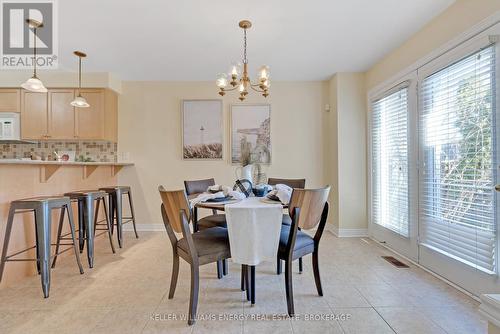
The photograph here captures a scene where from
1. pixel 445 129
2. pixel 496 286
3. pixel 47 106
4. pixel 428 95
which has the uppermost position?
pixel 47 106

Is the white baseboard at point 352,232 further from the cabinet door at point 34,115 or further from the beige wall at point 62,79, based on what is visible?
the cabinet door at point 34,115

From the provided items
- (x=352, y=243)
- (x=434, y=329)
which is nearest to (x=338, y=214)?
(x=352, y=243)

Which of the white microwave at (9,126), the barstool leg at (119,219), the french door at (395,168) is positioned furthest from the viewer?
the white microwave at (9,126)

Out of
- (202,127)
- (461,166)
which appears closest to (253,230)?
(461,166)

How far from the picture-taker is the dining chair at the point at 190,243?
1618mm

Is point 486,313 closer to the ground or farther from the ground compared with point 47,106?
closer to the ground

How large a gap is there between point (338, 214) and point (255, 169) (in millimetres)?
1430

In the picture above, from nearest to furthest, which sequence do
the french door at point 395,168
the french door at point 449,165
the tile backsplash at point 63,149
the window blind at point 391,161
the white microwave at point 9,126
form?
1. the french door at point 449,165
2. the french door at point 395,168
3. the window blind at point 391,161
4. the white microwave at point 9,126
5. the tile backsplash at point 63,149

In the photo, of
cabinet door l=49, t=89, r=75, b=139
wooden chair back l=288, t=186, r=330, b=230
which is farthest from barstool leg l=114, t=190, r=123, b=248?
wooden chair back l=288, t=186, r=330, b=230

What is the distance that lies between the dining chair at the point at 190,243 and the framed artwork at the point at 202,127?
2.23 meters

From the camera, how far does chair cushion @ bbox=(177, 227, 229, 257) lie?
1.70m

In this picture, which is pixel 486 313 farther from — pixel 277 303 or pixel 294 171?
pixel 294 171

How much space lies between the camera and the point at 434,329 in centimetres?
156

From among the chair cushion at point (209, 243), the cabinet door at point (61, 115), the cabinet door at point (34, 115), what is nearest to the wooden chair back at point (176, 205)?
the chair cushion at point (209, 243)
